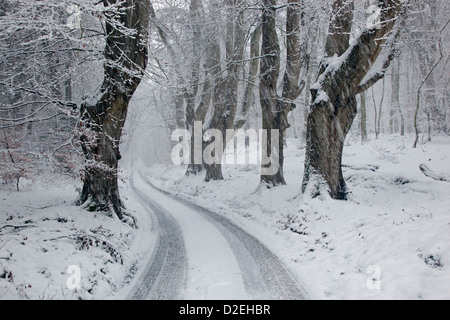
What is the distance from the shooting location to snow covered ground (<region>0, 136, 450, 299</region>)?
15.1 feet

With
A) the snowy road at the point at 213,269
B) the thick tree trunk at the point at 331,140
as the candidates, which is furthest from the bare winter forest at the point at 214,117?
the snowy road at the point at 213,269

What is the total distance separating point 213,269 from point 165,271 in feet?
3.31

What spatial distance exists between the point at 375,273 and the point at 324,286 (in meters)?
0.93

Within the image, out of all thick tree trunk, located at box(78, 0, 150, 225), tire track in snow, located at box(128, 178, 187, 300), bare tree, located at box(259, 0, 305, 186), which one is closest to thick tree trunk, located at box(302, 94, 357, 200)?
bare tree, located at box(259, 0, 305, 186)

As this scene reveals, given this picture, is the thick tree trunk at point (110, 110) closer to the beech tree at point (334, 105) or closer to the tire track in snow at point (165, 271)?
the tire track in snow at point (165, 271)

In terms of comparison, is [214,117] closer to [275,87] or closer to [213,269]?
[275,87]

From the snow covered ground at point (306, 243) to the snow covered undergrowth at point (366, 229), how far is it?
0.8 inches

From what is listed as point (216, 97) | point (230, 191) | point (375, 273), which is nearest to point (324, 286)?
point (375, 273)

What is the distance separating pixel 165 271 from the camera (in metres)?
5.87

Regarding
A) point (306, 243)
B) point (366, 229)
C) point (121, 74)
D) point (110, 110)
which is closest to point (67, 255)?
point (110, 110)

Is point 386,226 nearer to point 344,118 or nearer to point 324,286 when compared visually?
point 324,286

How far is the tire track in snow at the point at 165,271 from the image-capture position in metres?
4.85

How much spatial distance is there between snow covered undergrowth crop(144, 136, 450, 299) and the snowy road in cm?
48

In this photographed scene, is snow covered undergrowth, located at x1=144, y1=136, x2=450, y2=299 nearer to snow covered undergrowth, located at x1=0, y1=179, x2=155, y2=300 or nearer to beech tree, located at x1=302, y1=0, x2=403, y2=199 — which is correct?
beech tree, located at x1=302, y1=0, x2=403, y2=199
